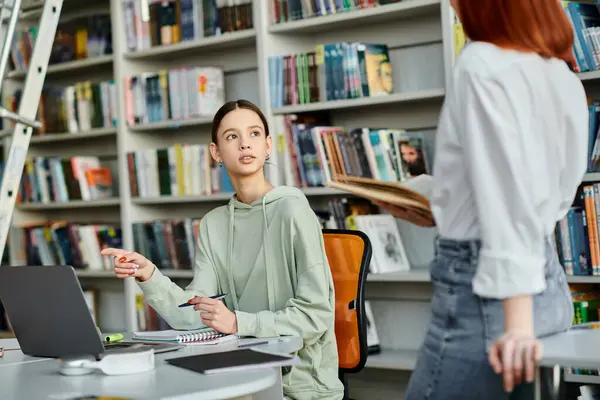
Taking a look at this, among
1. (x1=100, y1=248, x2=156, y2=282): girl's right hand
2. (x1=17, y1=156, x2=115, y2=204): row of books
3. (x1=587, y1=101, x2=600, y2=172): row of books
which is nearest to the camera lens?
(x1=100, y1=248, x2=156, y2=282): girl's right hand

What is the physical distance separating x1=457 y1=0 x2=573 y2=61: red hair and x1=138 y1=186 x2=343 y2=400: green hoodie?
41.1 inches

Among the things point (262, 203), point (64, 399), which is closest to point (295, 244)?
point (262, 203)

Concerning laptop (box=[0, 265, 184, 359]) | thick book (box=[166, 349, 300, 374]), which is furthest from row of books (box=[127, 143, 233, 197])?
thick book (box=[166, 349, 300, 374])

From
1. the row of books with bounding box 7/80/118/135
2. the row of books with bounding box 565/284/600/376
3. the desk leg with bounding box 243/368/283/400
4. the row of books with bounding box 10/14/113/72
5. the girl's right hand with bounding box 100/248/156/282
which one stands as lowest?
the row of books with bounding box 565/284/600/376

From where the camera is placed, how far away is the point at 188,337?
202cm

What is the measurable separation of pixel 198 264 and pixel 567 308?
131 centimetres

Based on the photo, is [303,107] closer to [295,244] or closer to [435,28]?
[435,28]

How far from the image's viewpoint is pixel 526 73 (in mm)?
1202

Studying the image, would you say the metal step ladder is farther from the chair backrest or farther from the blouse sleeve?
the blouse sleeve

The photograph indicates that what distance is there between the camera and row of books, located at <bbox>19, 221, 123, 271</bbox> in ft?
15.1

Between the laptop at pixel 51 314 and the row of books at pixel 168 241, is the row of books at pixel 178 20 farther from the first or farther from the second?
the laptop at pixel 51 314

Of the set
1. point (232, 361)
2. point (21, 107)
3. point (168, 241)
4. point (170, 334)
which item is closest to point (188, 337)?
point (170, 334)

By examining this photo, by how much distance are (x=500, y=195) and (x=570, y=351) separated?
253mm

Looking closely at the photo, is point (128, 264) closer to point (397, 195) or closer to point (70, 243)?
point (397, 195)
